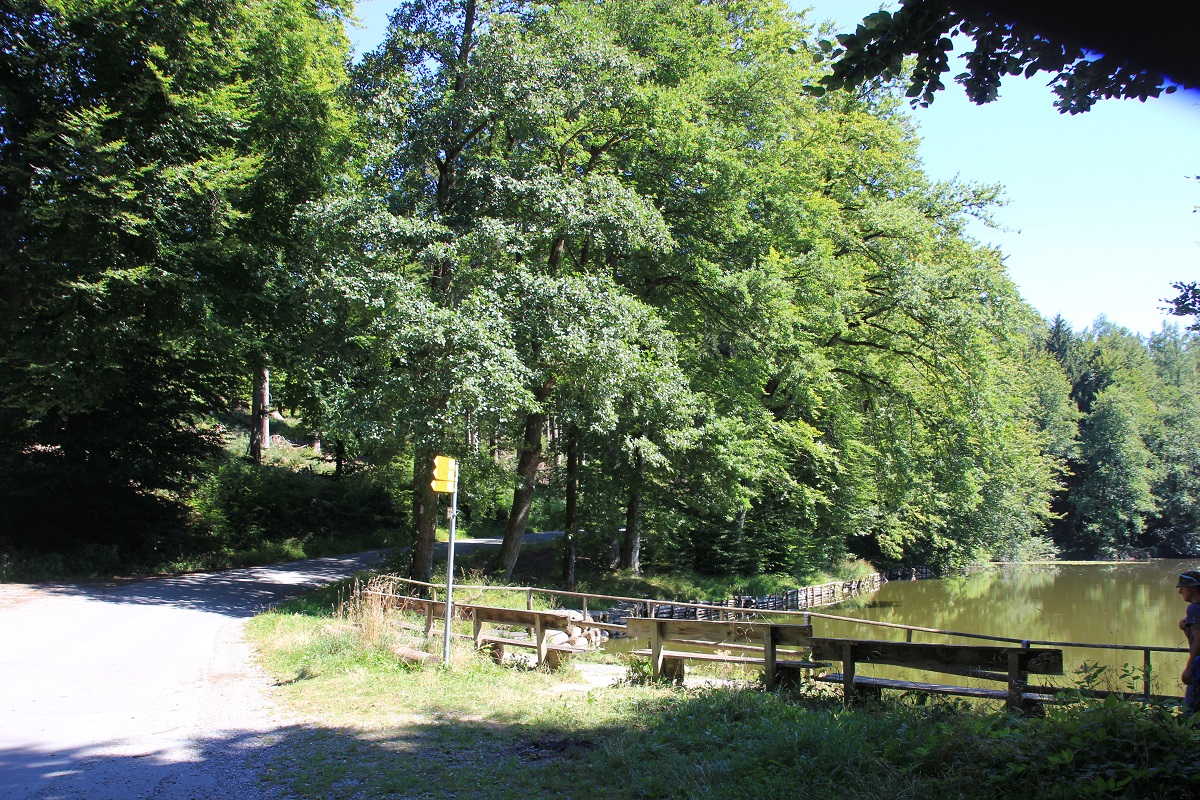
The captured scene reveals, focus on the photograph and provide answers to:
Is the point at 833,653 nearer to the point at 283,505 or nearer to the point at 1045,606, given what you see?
the point at 283,505

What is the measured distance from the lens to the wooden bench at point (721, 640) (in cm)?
876

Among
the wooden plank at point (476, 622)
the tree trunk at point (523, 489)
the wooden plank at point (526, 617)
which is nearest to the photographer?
the wooden plank at point (526, 617)

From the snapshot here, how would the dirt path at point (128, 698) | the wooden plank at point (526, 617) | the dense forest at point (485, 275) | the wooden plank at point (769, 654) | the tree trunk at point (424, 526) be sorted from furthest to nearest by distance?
the tree trunk at point (424, 526)
the dense forest at point (485, 275)
the wooden plank at point (526, 617)
the wooden plank at point (769, 654)
the dirt path at point (128, 698)

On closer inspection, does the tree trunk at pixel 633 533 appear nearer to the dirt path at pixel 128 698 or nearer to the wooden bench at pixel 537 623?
the dirt path at pixel 128 698

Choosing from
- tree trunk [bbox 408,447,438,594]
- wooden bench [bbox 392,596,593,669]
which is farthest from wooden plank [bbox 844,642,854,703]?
tree trunk [bbox 408,447,438,594]

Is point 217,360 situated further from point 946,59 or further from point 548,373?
point 946,59

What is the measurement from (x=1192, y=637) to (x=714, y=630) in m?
5.11

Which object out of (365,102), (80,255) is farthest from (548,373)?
(80,255)

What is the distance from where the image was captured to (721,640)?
33.0ft

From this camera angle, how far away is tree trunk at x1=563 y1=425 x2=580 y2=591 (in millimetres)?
22438

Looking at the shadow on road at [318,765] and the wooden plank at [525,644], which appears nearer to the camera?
the shadow on road at [318,765]

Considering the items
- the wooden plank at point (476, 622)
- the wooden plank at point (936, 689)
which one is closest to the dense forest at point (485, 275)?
the wooden plank at point (476, 622)

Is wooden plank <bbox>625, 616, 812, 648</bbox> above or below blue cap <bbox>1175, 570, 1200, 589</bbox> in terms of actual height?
below

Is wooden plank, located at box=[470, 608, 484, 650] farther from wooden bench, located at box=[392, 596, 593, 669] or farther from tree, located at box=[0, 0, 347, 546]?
tree, located at box=[0, 0, 347, 546]
